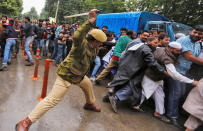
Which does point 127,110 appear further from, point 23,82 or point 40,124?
point 23,82

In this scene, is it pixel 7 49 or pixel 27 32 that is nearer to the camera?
pixel 7 49

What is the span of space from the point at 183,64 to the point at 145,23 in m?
6.79

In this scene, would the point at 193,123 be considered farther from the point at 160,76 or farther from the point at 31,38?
the point at 31,38

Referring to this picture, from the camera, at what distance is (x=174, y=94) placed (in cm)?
341

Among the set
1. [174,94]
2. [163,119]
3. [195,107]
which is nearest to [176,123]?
[163,119]

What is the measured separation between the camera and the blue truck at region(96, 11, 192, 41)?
27.1 ft

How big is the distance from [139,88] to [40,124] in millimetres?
2163

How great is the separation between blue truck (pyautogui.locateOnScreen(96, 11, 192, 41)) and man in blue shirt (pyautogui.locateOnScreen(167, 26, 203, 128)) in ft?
16.7

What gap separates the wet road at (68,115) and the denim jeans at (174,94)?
321 mm

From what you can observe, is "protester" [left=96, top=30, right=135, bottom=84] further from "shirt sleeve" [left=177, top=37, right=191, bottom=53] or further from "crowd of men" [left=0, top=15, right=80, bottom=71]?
"crowd of men" [left=0, top=15, right=80, bottom=71]

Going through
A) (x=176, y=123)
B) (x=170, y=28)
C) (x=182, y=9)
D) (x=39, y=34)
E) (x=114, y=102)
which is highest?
(x=182, y=9)

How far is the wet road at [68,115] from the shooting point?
111 inches

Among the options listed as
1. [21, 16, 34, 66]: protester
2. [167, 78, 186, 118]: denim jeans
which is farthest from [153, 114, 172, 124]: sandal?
[21, 16, 34, 66]: protester

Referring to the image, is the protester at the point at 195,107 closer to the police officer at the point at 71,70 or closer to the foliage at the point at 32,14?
the police officer at the point at 71,70
